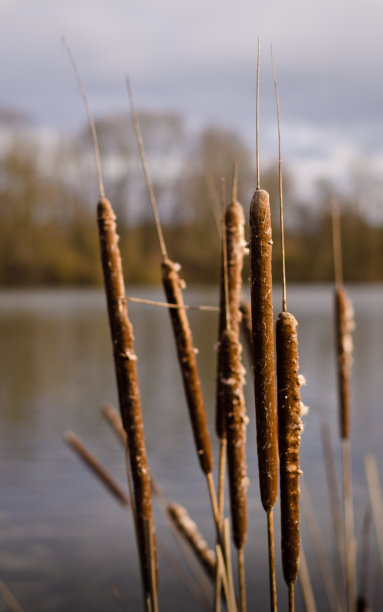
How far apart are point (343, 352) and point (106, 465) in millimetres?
6265

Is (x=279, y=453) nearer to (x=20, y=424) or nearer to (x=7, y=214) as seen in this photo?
(x=20, y=424)

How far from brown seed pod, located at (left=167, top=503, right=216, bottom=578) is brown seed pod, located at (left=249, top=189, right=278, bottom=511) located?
3.05ft

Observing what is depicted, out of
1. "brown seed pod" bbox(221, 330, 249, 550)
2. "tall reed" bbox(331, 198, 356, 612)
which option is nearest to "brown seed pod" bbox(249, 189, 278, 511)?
"brown seed pod" bbox(221, 330, 249, 550)

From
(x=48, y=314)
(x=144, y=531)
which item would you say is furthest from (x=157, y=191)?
(x=144, y=531)

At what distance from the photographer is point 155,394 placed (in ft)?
41.4

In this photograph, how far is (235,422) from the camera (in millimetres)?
1412

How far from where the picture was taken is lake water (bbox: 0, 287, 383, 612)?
17.3 ft

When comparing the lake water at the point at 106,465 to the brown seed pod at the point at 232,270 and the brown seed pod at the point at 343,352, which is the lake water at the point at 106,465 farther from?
the brown seed pod at the point at 232,270

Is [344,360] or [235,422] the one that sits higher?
[235,422]

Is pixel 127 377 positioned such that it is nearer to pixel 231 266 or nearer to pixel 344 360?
pixel 231 266

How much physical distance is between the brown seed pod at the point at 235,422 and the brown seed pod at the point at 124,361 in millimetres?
169

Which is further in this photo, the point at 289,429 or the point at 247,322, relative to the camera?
the point at 247,322

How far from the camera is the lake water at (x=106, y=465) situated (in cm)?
527

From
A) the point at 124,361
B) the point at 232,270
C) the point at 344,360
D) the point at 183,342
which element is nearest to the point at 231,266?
the point at 232,270
